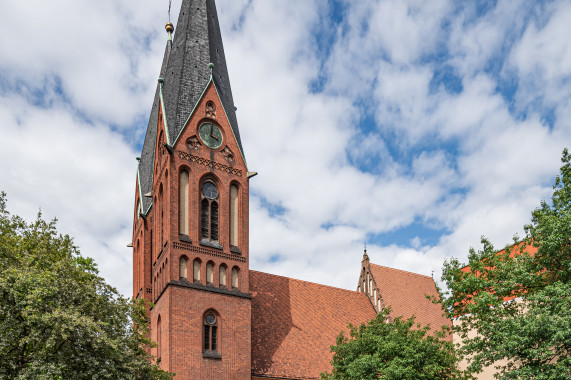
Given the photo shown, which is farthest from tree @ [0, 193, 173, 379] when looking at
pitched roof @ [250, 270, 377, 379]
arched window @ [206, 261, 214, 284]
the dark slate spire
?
the dark slate spire

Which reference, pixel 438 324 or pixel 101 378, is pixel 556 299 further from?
pixel 438 324

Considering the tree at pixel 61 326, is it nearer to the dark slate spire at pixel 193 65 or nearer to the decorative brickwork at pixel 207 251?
the decorative brickwork at pixel 207 251

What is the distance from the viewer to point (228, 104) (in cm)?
3123

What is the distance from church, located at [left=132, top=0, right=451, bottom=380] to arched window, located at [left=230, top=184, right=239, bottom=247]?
52 mm

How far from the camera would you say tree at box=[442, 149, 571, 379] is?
1748 cm

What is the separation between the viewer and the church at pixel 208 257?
2602 centimetres

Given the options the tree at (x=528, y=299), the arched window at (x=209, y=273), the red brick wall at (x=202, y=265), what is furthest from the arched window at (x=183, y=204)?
the tree at (x=528, y=299)

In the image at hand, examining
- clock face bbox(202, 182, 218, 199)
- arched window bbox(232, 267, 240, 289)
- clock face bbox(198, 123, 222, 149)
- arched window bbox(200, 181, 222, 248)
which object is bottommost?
arched window bbox(232, 267, 240, 289)

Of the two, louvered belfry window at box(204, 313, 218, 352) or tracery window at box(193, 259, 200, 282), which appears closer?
louvered belfry window at box(204, 313, 218, 352)

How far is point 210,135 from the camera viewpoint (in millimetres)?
29453

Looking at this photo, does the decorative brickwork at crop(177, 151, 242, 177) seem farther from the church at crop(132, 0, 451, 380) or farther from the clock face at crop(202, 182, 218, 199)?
the clock face at crop(202, 182, 218, 199)

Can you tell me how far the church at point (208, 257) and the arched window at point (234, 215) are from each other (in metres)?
0.05

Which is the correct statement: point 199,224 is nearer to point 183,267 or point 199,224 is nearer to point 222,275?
point 183,267

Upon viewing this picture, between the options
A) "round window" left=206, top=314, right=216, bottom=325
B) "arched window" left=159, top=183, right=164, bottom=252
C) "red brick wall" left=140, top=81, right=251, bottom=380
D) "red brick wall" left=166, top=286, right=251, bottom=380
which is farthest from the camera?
"arched window" left=159, top=183, right=164, bottom=252
